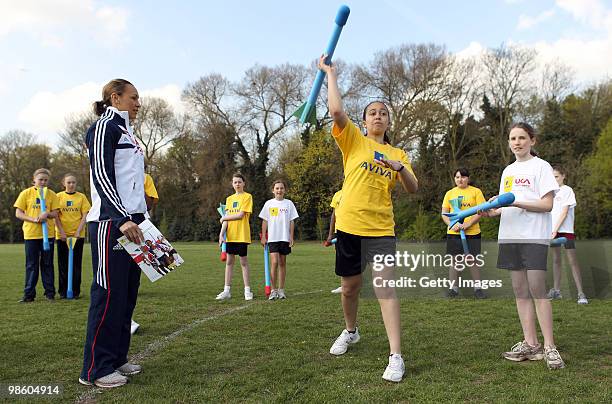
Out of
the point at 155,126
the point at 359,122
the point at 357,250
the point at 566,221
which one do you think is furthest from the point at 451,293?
the point at 155,126

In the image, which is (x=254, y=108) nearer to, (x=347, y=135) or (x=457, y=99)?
(x=457, y=99)

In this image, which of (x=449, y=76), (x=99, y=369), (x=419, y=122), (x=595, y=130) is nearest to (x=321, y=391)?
(x=99, y=369)

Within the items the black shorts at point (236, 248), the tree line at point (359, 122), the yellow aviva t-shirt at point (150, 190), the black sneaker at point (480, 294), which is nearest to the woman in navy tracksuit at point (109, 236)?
the yellow aviva t-shirt at point (150, 190)

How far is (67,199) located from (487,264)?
906cm

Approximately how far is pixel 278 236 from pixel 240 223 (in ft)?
2.24

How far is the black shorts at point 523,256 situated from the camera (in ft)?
14.2

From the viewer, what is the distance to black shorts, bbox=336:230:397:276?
4.23 m

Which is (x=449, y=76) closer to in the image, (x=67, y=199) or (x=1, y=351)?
(x=67, y=199)

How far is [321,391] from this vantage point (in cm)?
357

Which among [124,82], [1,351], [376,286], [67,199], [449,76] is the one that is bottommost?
[1,351]

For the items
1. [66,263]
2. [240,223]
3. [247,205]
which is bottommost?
[66,263]

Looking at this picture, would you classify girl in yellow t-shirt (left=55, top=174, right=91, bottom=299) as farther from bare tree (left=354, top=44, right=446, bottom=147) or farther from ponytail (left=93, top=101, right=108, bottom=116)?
bare tree (left=354, top=44, right=446, bottom=147)

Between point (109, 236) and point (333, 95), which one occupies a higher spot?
point (333, 95)

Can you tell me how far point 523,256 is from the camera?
4.38 meters
